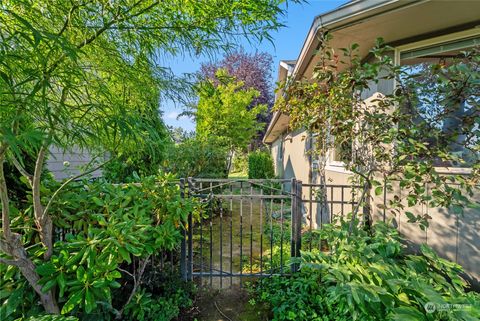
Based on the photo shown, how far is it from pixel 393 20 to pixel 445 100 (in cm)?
96

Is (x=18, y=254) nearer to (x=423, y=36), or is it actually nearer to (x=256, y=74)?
(x=423, y=36)

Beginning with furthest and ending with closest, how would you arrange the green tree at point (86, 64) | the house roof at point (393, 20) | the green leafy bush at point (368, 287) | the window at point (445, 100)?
the house roof at point (393, 20)
the window at point (445, 100)
the green leafy bush at point (368, 287)
the green tree at point (86, 64)

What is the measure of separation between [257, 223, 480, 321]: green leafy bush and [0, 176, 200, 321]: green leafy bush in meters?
1.34

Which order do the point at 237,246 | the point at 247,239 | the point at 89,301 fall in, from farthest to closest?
the point at 247,239, the point at 237,246, the point at 89,301

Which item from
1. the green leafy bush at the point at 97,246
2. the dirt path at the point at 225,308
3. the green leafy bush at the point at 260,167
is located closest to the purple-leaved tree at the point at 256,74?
the green leafy bush at the point at 260,167

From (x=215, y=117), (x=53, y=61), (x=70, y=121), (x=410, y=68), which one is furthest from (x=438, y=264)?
(x=215, y=117)

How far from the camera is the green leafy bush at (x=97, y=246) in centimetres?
181

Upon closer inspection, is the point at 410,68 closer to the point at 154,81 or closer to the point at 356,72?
the point at 356,72

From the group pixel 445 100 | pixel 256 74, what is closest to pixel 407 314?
pixel 445 100

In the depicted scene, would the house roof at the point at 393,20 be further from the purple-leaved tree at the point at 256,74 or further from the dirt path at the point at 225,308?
the purple-leaved tree at the point at 256,74

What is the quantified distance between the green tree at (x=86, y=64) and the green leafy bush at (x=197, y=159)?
12.7ft

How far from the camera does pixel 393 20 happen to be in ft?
8.05

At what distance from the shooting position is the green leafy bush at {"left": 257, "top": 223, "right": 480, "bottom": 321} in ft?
5.60

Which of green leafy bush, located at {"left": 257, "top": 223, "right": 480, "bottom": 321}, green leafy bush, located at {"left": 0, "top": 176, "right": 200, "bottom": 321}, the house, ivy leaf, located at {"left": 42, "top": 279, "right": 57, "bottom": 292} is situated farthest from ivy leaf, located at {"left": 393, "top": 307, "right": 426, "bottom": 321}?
ivy leaf, located at {"left": 42, "top": 279, "right": 57, "bottom": 292}
